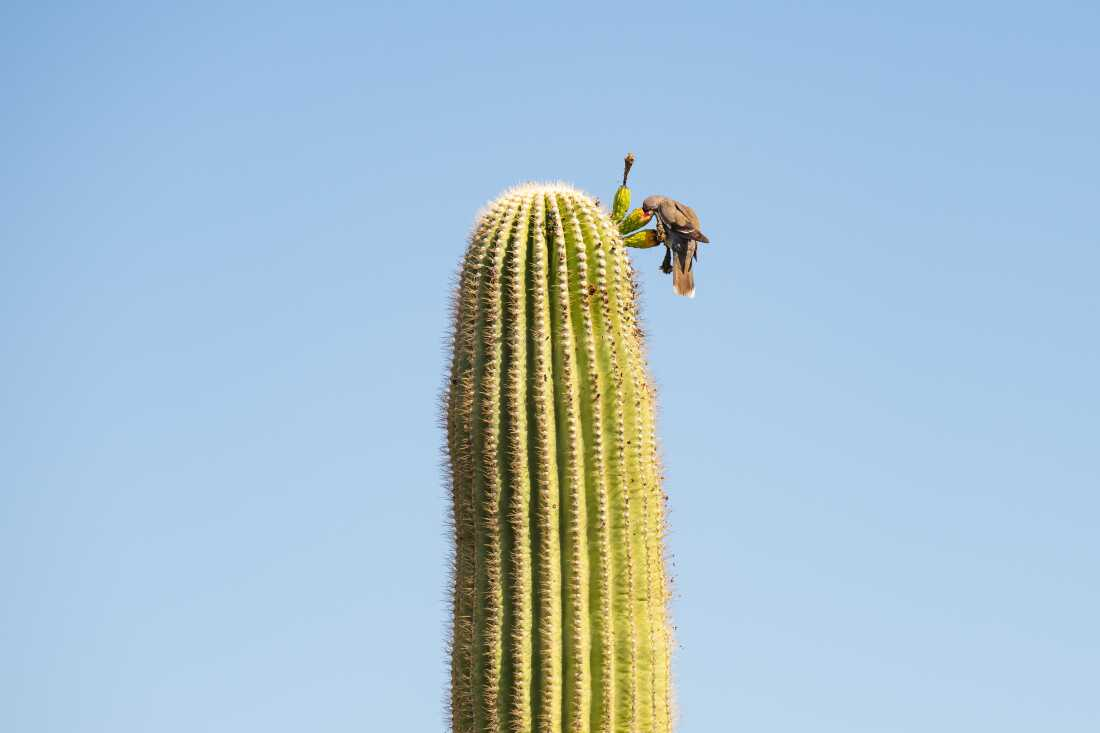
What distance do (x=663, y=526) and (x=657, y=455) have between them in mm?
321

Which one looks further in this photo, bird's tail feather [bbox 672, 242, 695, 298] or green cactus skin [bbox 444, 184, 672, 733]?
bird's tail feather [bbox 672, 242, 695, 298]

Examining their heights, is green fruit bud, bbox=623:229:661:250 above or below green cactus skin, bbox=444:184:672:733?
above

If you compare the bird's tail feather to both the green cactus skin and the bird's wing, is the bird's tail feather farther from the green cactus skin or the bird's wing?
the green cactus skin

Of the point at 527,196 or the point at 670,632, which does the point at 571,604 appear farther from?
the point at 527,196

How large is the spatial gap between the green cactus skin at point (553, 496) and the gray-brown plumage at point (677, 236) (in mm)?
586

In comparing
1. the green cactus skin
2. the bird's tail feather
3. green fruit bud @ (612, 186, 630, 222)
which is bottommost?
the green cactus skin

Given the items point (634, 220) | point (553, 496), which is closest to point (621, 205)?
point (634, 220)

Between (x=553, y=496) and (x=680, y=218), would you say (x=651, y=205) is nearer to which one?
(x=680, y=218)

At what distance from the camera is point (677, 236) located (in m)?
8.15

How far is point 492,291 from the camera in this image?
7410 mm

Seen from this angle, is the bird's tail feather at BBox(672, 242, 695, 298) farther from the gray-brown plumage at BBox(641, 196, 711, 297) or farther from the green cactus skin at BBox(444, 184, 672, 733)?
the green cactus skin at BBox(444, 184, 672, 733)

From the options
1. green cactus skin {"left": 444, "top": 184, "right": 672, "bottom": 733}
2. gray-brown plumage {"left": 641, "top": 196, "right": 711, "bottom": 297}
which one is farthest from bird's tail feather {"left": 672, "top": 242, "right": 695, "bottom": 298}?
green cactus skin {"left": 444, "top": 184, "right": 672, "bottom": 733}

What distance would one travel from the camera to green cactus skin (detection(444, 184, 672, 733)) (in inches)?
274

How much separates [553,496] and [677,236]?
1.73m
